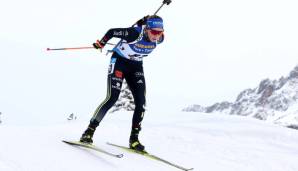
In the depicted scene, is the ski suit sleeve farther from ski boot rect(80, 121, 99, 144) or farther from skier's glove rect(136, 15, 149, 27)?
ski boot rect(80, 121, 99, 144)

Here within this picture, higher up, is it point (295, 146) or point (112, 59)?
point (112, 59)

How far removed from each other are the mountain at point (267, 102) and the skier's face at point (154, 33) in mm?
112807

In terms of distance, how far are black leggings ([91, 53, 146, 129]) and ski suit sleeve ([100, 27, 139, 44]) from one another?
1.39 ft

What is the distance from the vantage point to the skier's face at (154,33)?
930cm

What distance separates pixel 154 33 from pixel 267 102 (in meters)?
132

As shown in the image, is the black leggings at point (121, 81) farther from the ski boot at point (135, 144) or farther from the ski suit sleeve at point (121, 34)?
the ski suit sleeve at point (121, 34)

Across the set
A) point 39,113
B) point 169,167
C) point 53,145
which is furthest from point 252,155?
point 39,113

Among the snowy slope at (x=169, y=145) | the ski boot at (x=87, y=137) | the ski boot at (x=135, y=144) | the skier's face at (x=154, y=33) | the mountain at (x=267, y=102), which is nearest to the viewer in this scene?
the snowy slope at (x=169, y=145)

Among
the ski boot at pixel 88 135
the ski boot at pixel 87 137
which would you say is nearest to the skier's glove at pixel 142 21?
the ski boot at pixel 88 135

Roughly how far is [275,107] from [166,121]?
123 m

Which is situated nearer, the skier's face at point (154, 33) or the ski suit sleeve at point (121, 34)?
the ski suit sleeve at point (121, 34)

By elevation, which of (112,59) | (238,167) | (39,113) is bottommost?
(39,113)

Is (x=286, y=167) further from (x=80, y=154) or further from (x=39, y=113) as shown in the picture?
(x=39, y=113)

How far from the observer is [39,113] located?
126688 mm
